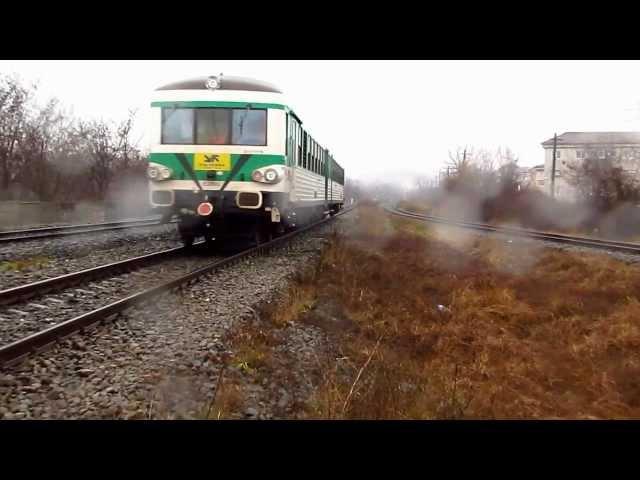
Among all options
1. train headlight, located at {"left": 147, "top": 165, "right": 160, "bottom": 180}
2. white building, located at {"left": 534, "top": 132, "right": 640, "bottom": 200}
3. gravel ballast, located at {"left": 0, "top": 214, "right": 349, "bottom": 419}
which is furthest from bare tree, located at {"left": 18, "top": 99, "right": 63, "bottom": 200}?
white building, located at {"left": 534, "top": 132, "right": 640, "bottom": 200}

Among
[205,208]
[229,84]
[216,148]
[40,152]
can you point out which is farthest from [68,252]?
[40,152]

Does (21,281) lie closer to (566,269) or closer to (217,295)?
(217,295)

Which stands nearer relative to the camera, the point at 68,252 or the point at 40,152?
the point at 68,252

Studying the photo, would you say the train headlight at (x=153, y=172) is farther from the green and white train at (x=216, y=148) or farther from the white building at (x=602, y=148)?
the white building at (x=602, y=148)

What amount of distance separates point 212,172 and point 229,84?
1.62m

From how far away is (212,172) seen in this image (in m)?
8.04

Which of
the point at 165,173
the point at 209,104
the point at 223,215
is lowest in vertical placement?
the point at 223,215

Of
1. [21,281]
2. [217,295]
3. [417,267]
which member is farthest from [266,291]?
[417,267]

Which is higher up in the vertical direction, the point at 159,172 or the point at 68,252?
the point at 159,172

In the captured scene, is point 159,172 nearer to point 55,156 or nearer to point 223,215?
point 223,215

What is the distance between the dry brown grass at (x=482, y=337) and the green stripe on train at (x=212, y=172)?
7.43 ft

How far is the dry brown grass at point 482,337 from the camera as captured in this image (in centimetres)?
374

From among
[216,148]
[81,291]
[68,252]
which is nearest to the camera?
[81,291]

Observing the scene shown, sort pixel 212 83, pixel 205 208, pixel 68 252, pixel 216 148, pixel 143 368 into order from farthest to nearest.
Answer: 1. pixel 68 252
2. pixel 216 148
3. pixel 212 83
4. pixel 205 208
5. pixel 143 368
